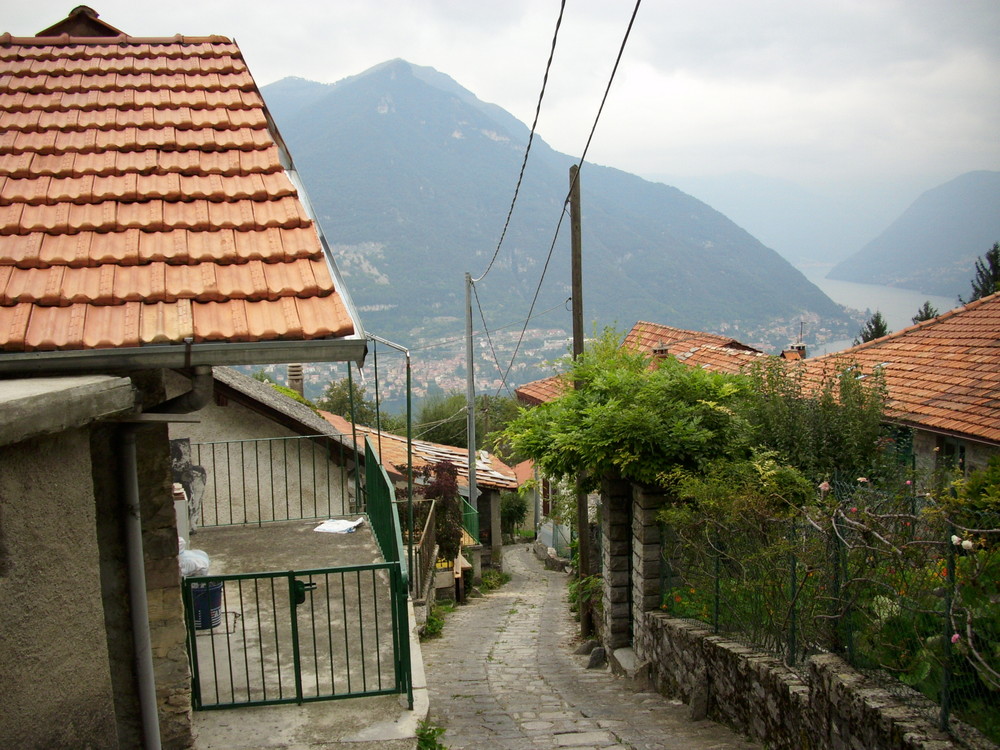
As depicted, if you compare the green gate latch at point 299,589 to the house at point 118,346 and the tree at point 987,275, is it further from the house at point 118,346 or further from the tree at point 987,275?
the tree at point 987,275

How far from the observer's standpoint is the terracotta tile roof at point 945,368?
10.5 m

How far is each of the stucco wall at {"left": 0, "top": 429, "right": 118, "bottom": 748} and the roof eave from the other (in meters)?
0.58

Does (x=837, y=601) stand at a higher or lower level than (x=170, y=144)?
lower

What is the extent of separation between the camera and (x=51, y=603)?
295 centimetres

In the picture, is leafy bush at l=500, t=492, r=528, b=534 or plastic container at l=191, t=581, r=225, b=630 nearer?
plastic container at l=191, t=581, r=225, b=630

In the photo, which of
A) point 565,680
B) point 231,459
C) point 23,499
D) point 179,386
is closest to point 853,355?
point 565,680

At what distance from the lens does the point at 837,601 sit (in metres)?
5.04

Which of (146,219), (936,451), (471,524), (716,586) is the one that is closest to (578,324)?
(936,451)

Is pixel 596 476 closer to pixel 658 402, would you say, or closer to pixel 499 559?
pixel 658 402

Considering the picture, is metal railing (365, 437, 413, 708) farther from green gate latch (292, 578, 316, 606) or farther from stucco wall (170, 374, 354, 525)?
stucco wall (170, 374, 354, 525)

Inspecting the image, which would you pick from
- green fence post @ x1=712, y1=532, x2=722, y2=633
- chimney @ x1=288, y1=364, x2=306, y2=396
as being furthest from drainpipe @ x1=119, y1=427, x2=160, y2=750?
chimney @ x1=288, y1=364, x2=306, y2=396

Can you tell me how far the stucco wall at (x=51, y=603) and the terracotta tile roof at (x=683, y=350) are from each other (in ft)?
40.8

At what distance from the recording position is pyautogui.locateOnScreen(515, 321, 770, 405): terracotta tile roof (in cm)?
1722

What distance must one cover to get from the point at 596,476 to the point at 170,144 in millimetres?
5874
